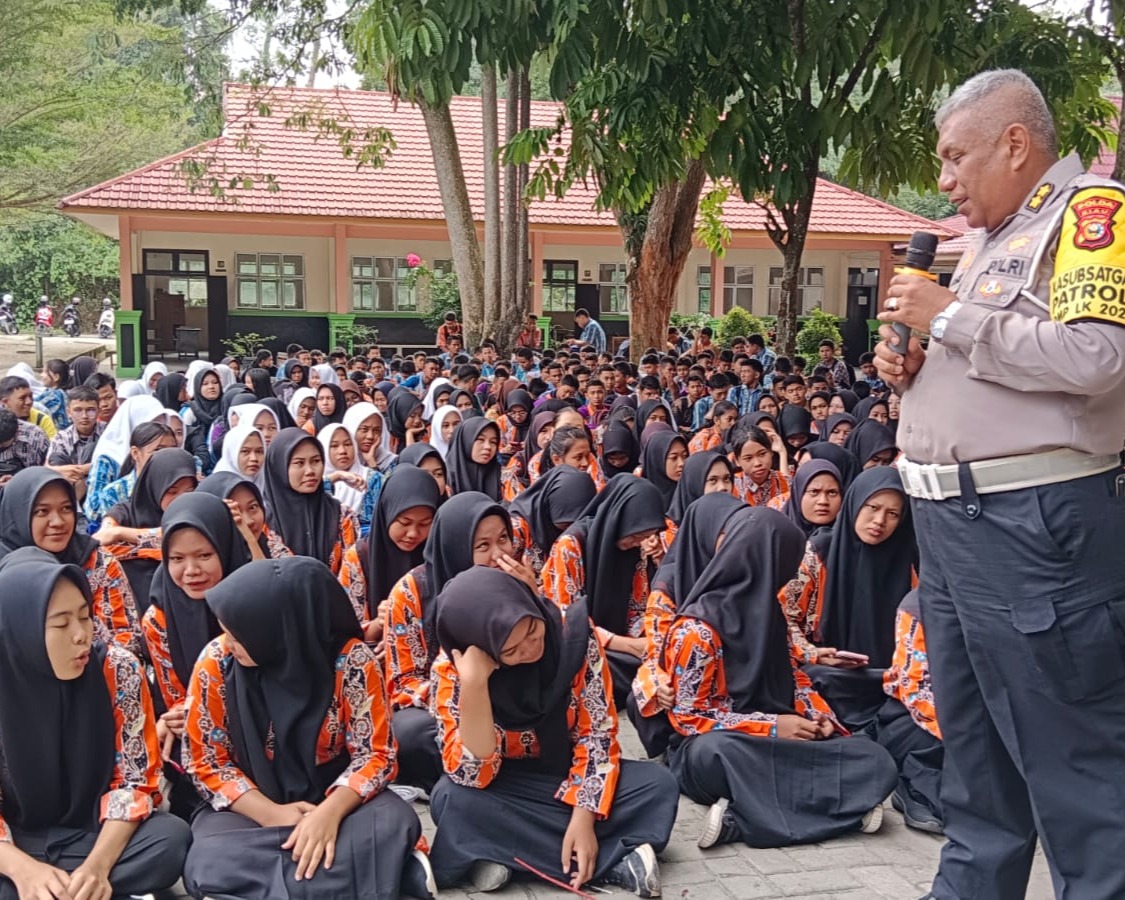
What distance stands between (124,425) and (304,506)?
1501 millimetres

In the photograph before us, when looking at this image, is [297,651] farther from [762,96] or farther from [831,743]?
[762,96]

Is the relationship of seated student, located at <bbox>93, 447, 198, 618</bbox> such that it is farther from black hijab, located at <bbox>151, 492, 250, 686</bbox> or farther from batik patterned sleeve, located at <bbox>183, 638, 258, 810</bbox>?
batik patterned sleeve, located at <bbox>183, 638, 258, 810</bbox>

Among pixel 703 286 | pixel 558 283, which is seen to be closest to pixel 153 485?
pixel 558 283

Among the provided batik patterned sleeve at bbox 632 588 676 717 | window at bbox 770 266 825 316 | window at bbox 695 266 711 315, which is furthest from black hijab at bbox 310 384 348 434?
window at bbox 770 266 825 316

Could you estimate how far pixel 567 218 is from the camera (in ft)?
57.4

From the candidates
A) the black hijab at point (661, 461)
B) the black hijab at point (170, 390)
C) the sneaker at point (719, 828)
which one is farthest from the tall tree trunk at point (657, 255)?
the sneaker at point (719, 828)

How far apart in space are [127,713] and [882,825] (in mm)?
2097

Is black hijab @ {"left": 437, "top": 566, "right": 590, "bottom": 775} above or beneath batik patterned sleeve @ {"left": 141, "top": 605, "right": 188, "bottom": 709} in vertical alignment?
above

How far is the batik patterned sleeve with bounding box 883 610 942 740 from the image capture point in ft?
11.0

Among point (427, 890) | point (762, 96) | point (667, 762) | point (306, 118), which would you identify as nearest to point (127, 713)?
point (427, 890)

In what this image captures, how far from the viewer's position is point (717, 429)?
740 cm

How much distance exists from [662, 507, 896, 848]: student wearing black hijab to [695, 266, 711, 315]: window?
17391 millimetres

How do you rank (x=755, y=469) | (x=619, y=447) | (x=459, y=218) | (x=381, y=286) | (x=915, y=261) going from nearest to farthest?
(x=915, y=261) → (x=755, y=469) → (x=619, y=447) → (x=459, y=218) → (x=381, y=286)

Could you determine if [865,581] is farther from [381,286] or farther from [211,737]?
[381,286]
